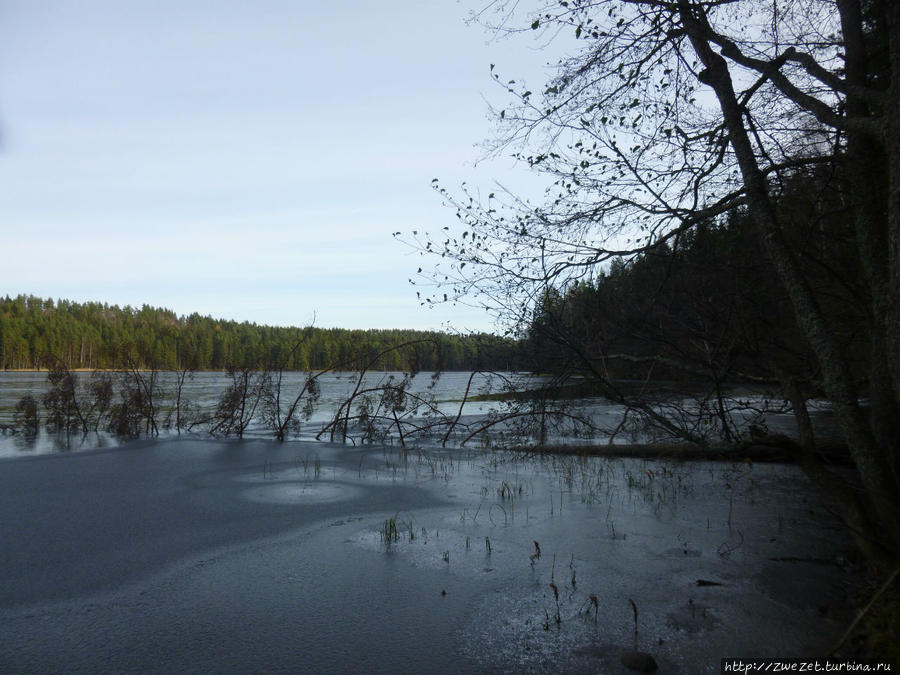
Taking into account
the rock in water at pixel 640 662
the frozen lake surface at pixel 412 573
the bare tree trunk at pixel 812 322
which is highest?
the bare tree trunk at pixel 812 322

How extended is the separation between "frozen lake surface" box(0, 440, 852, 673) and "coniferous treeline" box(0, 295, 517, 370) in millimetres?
3034

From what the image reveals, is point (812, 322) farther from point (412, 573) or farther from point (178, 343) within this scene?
point (178, 343)

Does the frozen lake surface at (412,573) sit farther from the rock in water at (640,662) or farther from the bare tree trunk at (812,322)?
the bare tree trunk at (812,322)

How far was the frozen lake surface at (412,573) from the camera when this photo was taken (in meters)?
3.67

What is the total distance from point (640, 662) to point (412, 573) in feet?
7.29

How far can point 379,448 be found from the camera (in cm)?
1372

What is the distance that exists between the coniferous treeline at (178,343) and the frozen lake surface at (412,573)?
3.03 m

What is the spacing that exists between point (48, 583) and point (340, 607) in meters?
2.67

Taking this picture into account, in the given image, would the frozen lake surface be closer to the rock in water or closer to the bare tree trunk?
the rock in water

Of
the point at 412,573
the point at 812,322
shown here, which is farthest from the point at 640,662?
the point at 812,322

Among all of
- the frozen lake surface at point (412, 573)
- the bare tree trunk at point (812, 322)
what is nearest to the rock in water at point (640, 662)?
the frozen lake surface at point (412, 573)

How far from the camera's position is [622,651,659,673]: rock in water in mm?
3387

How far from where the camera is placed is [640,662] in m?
3.42

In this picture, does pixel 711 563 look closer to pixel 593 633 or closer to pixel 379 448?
pixel 593 633
